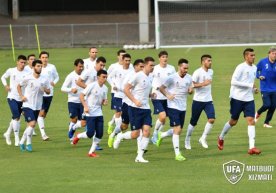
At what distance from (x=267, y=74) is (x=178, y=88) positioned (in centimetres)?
501

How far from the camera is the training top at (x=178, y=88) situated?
18375 mm

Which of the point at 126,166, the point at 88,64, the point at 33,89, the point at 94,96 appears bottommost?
the point at 126,166

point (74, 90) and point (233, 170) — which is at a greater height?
point (74, 90)

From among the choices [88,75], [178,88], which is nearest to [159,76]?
[88,75]

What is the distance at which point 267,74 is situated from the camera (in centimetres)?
2272

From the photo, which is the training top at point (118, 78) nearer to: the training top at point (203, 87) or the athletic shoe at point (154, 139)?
the athletic shoe at point (154, 139)

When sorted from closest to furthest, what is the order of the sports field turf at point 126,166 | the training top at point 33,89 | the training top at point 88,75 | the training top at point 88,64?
the sports field turf at point 126,166, the training top at point 33,89, the training top at point 88,75, the training top at point 88,64

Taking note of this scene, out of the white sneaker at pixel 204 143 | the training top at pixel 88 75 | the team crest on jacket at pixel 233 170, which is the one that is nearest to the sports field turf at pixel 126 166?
the team crest on jacket at pixel 233 170

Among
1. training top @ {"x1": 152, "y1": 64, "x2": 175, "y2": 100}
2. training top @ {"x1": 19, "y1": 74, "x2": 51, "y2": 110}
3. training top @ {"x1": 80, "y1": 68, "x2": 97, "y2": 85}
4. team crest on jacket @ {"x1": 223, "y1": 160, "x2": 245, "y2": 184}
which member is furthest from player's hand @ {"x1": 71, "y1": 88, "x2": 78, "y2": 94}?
team crest on jacket @ {"x1": 223, "y1": 160, "x2": 245, "y2": 184}

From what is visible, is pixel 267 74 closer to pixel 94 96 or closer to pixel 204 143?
pixel 204 143

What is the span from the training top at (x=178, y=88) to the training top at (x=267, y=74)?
4517 millimetres

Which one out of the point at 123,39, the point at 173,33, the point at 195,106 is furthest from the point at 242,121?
the point at 123,39

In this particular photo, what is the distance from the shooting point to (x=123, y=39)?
55.4 m

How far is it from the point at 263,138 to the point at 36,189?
8.50m
